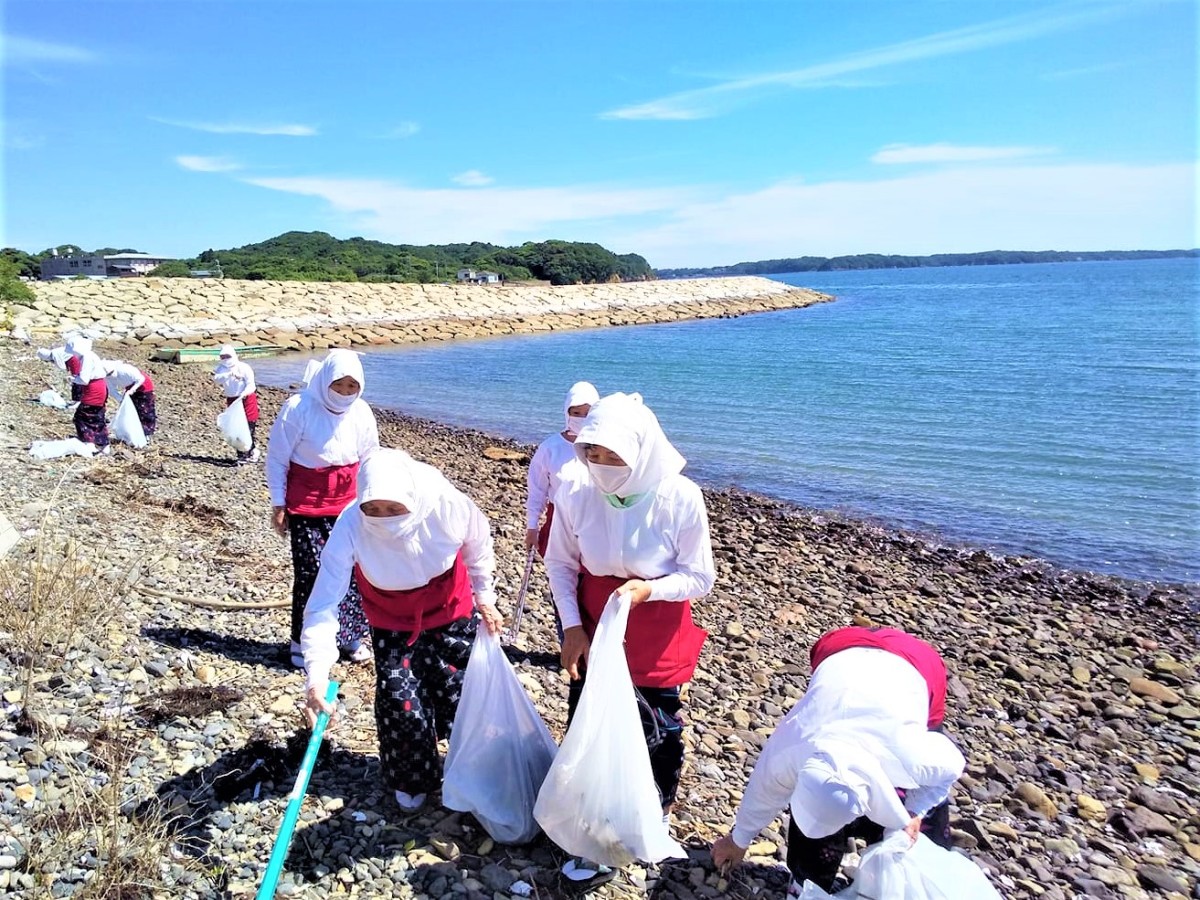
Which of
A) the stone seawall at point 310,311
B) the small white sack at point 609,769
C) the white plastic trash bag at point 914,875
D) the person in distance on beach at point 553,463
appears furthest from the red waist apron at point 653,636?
the stone seawall at point 310,311

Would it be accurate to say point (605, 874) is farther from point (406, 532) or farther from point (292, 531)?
point (292, 531)

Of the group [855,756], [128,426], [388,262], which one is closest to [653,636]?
[855,756]

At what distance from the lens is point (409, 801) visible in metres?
3.34

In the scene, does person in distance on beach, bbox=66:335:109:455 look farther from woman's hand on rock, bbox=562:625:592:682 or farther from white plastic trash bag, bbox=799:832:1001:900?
white plastic trash bag, bbox=799:832:1001:900

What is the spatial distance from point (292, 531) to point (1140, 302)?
65737mm

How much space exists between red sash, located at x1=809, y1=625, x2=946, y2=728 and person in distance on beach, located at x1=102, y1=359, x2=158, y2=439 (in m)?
10.7

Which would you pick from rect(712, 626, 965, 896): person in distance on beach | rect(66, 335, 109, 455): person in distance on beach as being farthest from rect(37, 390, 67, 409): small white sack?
rect(712, 626, 965, 896): person in distance on beach

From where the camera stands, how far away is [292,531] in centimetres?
485

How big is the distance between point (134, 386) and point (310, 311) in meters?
29.5

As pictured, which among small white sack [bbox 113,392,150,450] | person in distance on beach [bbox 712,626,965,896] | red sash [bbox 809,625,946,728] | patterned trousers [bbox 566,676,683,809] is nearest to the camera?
person in distance on beach [bbox 712,626,965,896]

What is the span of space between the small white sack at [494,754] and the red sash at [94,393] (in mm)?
8970

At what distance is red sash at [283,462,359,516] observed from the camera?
4715 millimetres

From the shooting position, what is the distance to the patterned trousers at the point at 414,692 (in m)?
3.29

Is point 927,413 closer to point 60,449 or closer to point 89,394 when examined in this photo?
point 89,394
